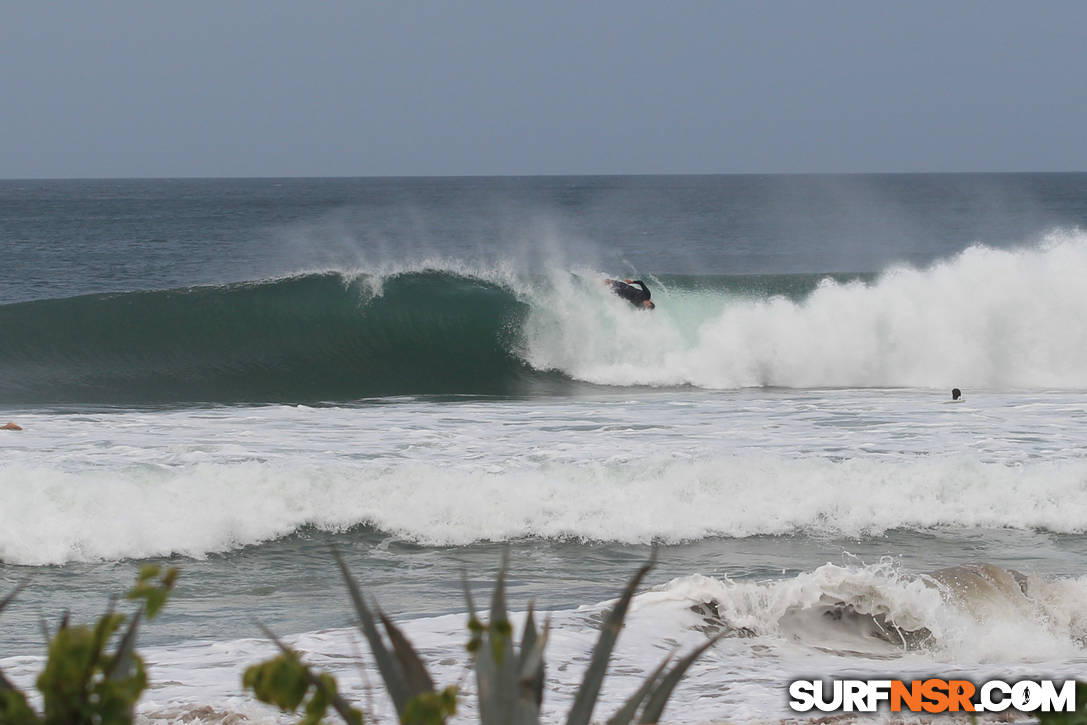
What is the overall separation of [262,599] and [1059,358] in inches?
608

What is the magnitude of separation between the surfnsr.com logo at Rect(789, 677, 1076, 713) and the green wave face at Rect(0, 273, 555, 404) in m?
13.0

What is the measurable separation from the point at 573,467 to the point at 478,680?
9.12 meters

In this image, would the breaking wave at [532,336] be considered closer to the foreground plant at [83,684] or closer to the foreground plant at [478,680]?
the foreground plant at [478,680]

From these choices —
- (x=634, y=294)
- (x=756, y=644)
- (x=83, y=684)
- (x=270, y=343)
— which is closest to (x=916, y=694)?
(x=756, y=644)

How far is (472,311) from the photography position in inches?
884

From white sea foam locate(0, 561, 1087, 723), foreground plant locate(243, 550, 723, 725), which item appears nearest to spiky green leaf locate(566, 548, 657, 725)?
foreground plant locate(243, 550, 723, 725)

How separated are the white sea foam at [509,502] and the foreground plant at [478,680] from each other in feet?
25.0

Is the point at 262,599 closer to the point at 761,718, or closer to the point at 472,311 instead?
the point at 761,718

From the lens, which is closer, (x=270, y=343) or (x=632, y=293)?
(x=270, y=343)

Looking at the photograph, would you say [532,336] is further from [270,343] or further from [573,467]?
[573,467]

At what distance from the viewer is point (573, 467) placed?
11.0 m

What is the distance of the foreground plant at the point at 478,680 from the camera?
1.58 meters

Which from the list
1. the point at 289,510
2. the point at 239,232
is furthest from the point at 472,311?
the point at 239,232

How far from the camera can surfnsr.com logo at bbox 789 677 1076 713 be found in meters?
4.97
